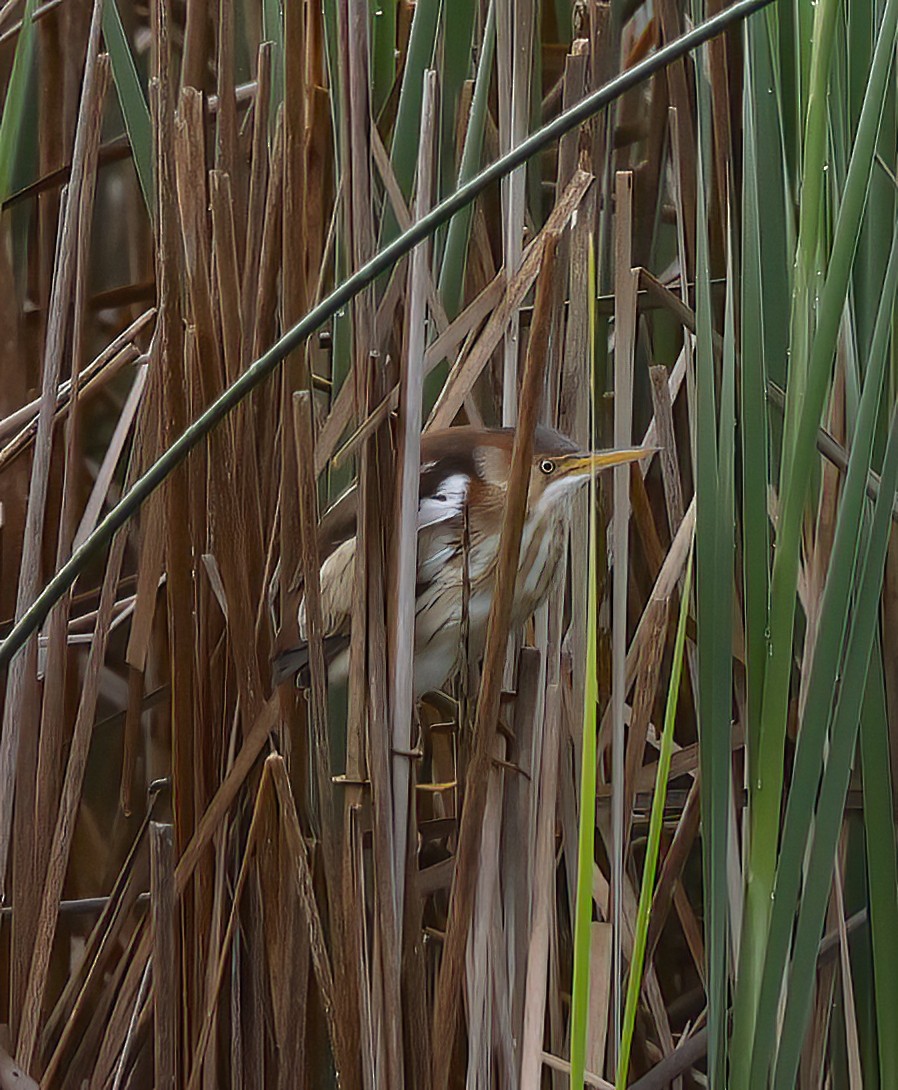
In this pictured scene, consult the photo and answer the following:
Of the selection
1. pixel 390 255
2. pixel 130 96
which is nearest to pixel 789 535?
pixel 390 255

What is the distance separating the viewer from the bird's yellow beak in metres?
0.59

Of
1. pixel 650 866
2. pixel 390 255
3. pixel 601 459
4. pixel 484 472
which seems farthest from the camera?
pixel 484 472

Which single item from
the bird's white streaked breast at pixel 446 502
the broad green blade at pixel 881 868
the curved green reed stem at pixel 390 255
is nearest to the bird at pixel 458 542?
the bird's white streaked breast at pixel 446 502

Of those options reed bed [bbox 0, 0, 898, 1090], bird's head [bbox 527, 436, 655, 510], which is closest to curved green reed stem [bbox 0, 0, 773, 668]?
reed bed [bbox 0, 0, 898, 1090]

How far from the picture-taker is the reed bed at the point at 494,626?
514 millimetres

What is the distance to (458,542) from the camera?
0.76 m

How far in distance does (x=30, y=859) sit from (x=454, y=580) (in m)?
0.29

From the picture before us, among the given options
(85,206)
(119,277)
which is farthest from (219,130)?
(119,277)

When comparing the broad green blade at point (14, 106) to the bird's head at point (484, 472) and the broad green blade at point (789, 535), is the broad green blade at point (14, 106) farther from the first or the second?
the broad green blade at point (789, 535)

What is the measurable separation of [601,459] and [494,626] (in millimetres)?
163

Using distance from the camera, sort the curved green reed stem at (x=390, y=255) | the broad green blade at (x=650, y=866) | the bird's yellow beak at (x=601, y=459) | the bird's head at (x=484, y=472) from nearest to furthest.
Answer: the curved green reed stem at (x=390, y=255) → the broad green blade at (x=650, y=866) → the bird's yellow beak at (x=601, y=459) → the bird's head at (x=484, y=472)

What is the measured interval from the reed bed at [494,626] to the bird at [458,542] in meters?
0.03

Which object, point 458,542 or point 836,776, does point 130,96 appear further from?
point 836,776

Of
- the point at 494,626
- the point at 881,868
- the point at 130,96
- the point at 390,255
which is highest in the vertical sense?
the point at 130,96
